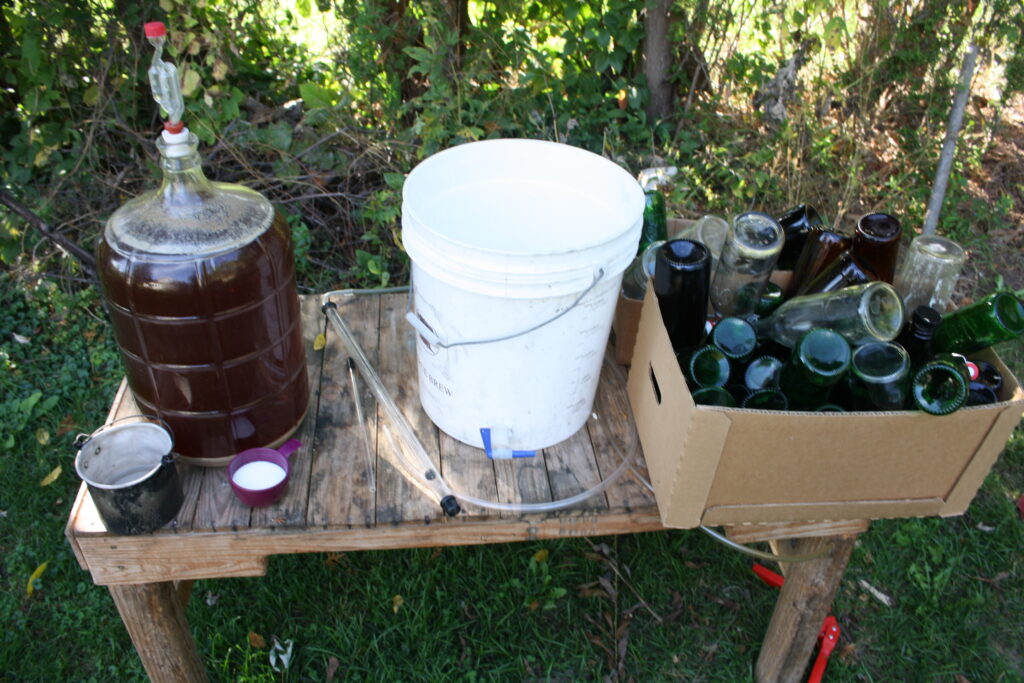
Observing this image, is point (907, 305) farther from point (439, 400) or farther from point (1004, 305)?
point (439, 400)

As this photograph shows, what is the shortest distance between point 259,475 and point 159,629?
42 cm

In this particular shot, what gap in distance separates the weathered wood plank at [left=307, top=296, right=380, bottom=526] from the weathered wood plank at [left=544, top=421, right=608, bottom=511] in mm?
384

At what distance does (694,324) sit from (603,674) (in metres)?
1.04

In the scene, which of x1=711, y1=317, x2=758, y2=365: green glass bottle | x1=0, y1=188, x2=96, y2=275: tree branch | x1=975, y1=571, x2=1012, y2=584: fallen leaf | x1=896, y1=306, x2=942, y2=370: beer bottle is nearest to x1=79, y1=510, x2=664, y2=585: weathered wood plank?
x1=711, y1=317, x2=758, y2=365: green glass bottle

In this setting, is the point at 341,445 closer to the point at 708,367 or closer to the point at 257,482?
the point at 257,482

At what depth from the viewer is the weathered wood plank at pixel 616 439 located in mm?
1564

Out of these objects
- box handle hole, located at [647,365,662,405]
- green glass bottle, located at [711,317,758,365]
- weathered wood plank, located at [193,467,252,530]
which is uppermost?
green glass bottle, located at [711,317,758,365]

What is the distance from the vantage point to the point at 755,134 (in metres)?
3.54

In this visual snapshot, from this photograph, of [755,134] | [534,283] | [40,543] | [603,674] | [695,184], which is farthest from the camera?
[755,134]

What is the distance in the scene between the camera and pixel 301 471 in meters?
1.59

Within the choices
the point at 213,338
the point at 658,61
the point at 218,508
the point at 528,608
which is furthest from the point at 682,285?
the point at 658,61

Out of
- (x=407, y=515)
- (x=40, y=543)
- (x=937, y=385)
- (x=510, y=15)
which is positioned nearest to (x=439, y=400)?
(x=407, y=515)

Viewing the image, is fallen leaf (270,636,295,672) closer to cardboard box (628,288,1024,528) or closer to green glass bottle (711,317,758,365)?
cardboard box (628,288,1024,528)

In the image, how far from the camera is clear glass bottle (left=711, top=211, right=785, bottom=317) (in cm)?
160
